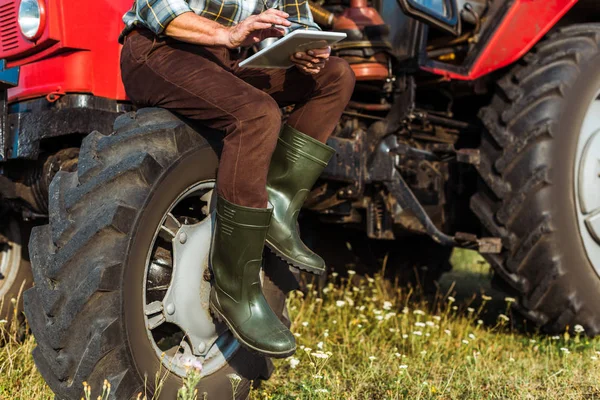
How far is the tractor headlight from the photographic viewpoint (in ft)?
9.68

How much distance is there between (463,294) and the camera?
18.7 ft

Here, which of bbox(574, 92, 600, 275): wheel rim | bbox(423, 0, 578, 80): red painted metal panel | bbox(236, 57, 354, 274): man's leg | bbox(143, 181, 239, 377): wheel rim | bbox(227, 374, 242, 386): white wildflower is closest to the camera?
bbox(143, 181, 239, 377): wheel rim

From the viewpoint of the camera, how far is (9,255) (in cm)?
379

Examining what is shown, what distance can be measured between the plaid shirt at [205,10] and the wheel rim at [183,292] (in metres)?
0.57

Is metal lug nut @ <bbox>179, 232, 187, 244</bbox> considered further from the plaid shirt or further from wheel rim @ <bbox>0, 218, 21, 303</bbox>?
wheel rim @ <bbox>0, 218, 21, 303</bbox>

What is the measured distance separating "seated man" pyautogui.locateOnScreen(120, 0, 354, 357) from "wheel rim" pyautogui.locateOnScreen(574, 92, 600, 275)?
1.64 m

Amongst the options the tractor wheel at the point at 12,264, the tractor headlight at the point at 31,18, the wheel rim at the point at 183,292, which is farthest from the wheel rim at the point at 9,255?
the wheel rim at the point at 183,292

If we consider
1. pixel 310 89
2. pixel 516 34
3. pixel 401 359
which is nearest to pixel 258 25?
pixel 310 89

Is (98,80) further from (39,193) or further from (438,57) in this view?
(438,57)

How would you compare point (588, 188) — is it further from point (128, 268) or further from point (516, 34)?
point (128, 268)

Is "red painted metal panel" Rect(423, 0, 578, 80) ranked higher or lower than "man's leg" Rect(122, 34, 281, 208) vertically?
higher

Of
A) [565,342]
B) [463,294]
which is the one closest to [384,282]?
[463,294]

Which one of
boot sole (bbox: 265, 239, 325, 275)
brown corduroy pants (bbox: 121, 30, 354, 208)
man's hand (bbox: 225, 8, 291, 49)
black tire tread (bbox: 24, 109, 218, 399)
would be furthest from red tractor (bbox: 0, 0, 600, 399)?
man's hand (bbox: 225, 8, 291, 49)

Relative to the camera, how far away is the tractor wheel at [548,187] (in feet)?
12.3
